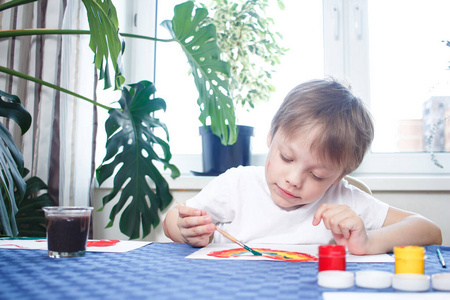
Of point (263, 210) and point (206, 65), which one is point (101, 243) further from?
point (206, 65)

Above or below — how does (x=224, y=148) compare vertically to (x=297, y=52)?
below

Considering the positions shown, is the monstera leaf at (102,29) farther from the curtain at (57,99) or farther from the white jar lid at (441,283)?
the white jar lid at (441,283)

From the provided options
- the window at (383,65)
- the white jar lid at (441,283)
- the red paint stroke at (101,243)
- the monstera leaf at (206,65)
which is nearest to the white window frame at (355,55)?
the window at (383,65)

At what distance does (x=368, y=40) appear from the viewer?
2035mm

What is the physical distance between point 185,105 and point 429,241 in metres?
1.49

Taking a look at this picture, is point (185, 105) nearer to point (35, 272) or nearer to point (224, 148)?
point (224, 148)

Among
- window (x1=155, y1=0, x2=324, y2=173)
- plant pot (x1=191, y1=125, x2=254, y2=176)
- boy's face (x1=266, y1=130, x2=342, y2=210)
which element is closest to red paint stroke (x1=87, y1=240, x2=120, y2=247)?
boy's face (x1=266, y1=130, x2=342, y2=210)

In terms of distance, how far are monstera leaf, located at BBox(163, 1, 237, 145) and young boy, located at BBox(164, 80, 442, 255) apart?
0.33 meters

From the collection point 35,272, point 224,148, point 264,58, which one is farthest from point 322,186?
point 264,58

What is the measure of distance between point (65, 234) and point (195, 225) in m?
0.26

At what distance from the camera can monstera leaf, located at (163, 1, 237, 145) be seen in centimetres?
148

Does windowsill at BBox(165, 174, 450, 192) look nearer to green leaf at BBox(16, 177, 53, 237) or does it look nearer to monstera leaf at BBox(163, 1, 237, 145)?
monstera leaf at BBox(163, 1, 237, 145)

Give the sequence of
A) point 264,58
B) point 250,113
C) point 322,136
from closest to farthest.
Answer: point 322,136 → point 264,58 → point 250,113

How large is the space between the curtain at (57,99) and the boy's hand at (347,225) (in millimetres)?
1143
